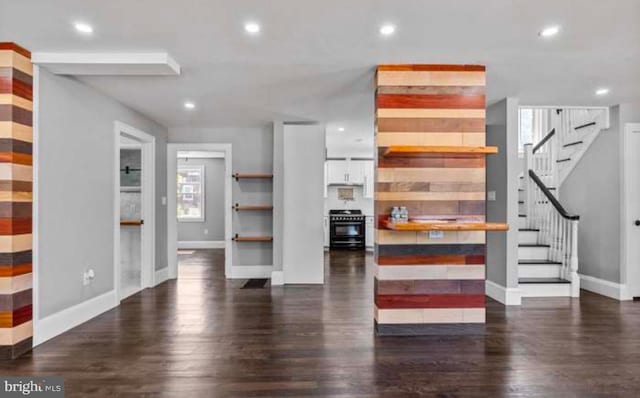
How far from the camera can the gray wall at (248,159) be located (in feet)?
18.7

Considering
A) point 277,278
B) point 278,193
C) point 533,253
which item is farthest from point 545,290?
point 278,193

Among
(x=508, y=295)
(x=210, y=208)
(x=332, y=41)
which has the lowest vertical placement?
(x=508, y=295)

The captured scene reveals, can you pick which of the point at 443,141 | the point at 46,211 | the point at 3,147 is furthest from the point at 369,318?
the point at 3,147

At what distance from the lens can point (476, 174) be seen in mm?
3180

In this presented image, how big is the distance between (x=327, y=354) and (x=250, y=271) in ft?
10.3

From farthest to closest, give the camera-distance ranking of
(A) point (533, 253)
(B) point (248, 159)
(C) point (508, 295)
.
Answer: (B) point (248, 159)
(A) point (533, 253)
(C) point (508, 295)

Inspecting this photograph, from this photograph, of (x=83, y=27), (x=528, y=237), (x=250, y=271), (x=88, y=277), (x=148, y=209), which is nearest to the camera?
(x=83, y=27)

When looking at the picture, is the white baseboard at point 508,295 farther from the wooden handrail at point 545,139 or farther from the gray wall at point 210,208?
the gray wall at point 210,208

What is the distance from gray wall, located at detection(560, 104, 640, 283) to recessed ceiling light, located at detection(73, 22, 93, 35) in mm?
5607

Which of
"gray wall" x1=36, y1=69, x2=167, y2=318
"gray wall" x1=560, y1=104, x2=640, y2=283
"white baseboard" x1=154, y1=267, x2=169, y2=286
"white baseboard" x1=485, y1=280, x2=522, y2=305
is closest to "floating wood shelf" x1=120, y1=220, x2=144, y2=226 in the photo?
"white baseboard" x1=154, y1=267, x2=169, y2=286

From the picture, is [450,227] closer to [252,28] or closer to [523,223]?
[252,28]

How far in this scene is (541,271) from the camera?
15.2 ft

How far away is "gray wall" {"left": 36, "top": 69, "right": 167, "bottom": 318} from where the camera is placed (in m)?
3.05

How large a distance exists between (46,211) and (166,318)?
57.6 inches
